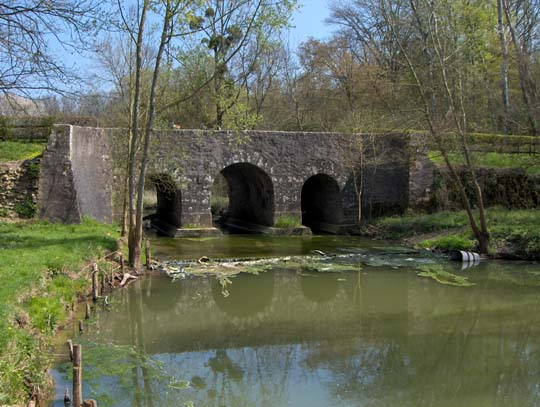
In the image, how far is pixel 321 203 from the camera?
23.2m

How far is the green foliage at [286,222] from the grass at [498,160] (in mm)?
5432

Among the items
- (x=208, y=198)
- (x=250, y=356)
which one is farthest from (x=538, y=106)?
(x=250, y=356)

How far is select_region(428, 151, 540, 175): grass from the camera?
68.5 feet

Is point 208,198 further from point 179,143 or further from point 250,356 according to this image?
point 250,356

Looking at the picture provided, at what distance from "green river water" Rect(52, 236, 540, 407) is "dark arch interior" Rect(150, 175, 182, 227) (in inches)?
273

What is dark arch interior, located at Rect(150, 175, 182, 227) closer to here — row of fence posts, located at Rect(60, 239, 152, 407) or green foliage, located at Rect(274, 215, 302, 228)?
green foliage, located at Rect(274, 215, 302, 228)

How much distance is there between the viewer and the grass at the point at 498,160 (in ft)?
68.5

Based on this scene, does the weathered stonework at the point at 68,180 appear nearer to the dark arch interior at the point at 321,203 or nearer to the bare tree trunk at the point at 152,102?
the bare tree trunk at the point at 152,102

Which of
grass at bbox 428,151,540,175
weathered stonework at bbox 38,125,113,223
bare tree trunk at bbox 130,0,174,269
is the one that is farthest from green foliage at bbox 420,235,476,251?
weathered stonework at bbox 38,125,113,223

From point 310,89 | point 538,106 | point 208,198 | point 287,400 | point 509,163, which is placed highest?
point 310,89

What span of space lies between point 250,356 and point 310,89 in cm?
2539

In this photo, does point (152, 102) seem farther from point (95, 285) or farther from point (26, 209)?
point (26, 209)

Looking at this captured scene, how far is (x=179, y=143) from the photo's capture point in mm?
19188

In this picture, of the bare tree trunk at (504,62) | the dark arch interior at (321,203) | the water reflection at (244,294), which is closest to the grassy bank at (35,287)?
the water reflection at (244,294)
